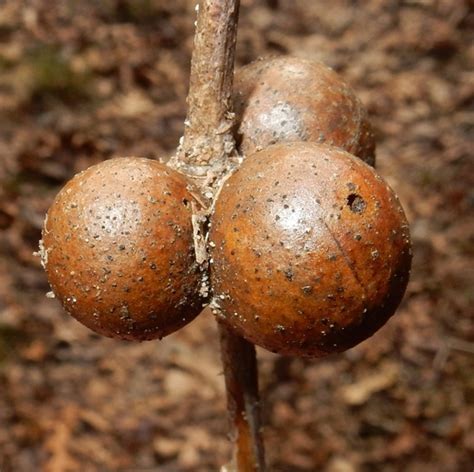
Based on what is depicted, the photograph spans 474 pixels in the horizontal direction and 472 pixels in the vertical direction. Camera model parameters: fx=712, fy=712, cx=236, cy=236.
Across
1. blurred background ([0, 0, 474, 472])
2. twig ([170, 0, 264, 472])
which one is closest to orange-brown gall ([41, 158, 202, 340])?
twig ([170, 0, 264, 472])

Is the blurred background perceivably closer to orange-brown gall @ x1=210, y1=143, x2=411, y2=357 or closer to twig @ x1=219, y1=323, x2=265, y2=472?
twig @ x1=219, y1=323, x2=265, y2=472

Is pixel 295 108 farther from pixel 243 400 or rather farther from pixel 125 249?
pixel 243 400

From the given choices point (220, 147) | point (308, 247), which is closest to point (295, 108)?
point (220, 147)

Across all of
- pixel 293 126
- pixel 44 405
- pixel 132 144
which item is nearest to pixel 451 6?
pixel 132 144

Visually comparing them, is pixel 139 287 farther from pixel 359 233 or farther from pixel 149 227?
pixel 359 233

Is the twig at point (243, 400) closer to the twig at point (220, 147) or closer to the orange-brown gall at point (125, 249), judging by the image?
the twig at point (220, 147)

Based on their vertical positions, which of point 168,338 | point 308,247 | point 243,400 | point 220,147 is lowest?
point 243,400

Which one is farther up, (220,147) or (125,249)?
(220,147)
